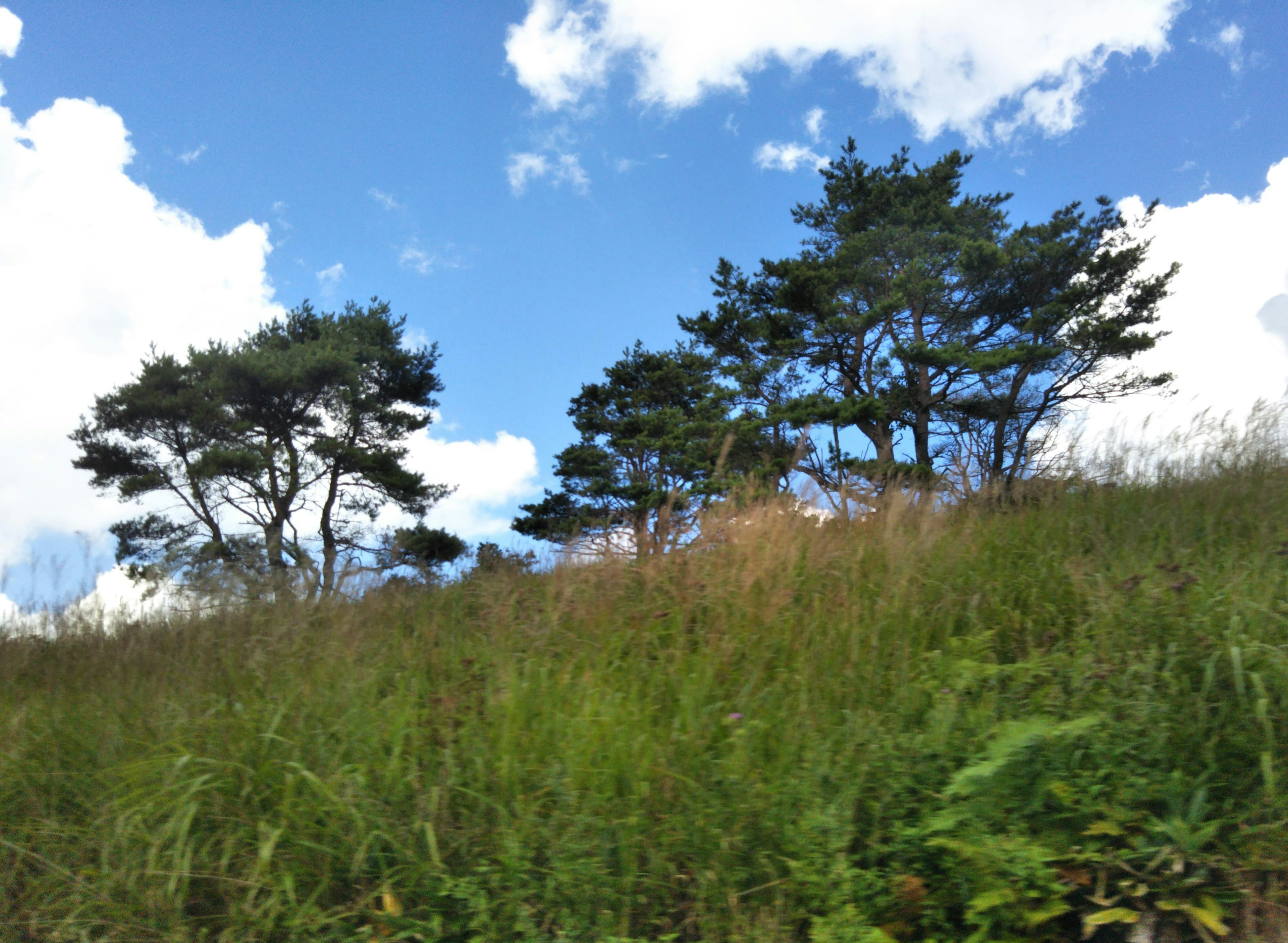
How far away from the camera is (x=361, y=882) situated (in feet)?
8.13

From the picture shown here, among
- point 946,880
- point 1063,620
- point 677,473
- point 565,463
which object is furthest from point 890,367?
point 946,880

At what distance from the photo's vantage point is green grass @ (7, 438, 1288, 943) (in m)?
2.34

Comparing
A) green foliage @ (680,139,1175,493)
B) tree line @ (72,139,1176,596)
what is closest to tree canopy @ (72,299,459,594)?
tree line @ (72,139,1176,596)

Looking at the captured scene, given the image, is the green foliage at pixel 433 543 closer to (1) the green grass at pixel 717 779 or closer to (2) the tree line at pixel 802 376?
(2) the tree line at pixel 802 376

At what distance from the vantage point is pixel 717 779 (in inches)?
103

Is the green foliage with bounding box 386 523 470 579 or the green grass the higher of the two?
the green foliage with bounding box 386 523 470 579

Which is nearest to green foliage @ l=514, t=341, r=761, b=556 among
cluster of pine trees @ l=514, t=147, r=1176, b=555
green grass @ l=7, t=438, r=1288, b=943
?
cluster of pine trees @ l=514, t=147, r=1176, b=555

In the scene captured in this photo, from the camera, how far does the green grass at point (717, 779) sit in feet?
7.69

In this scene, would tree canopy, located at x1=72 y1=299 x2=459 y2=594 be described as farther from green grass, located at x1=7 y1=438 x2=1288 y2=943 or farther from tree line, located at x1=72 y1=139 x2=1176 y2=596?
green grass, located at x1=7 y1=438 x2=1288 y2=943

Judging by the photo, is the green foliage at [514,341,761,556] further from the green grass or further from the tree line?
the green grass

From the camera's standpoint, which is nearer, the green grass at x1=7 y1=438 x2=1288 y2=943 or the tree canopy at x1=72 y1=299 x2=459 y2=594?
the green grass at x1=7 y1=438 x2=1288 y2=943

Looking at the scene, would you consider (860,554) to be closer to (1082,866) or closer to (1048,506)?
(1048,506)

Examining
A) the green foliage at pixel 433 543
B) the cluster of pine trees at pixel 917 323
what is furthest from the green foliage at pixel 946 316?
the green foliage at pixel 433 543

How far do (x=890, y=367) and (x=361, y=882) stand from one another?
23267mm
